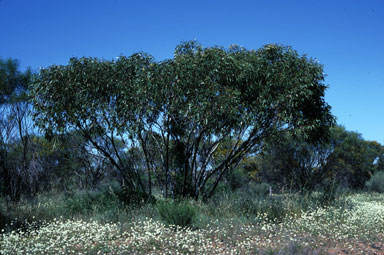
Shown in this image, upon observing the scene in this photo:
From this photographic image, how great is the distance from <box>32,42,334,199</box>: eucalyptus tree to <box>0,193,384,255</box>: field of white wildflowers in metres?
3.00

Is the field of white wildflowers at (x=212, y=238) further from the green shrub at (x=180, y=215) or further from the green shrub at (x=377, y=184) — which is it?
the green shrub at (x=377, y=184)

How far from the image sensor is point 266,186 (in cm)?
2255

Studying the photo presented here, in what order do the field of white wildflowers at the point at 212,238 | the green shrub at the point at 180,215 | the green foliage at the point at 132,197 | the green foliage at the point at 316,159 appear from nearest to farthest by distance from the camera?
the field of white wildflowers at the point at 212,238 → the green shrub at the point at 180,215 → the green foliage at the point at 132,197 → the green foliage at the point at 316,159

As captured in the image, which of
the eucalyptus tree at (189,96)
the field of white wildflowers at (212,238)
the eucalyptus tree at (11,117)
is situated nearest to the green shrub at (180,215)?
the field of white wildflowers at (212,238)

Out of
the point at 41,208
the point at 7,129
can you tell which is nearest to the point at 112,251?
the point at 41,208

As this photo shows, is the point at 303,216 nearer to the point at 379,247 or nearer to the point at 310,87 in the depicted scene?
the point at 379,247

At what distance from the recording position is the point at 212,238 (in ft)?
23.5

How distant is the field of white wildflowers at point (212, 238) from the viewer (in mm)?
6422

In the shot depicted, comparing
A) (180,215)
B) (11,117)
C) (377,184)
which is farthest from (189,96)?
(377,184)

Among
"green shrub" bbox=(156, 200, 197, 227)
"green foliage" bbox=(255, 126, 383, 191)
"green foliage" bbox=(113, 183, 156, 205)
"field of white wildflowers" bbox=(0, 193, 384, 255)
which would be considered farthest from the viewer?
"green foliage" bbox=(255, 126, 383, 191)

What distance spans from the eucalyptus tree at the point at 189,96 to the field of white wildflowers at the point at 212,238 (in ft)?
9.85

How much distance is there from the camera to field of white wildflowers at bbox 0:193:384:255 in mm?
6422

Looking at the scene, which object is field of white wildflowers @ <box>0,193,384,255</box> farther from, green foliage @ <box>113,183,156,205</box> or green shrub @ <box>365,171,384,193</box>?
green shrub @ <box>365,171,384,193</box>

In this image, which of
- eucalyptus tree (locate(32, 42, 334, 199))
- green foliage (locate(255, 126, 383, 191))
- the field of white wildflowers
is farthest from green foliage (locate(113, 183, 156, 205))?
green foliage (locate(255, 126, 383, 191))
